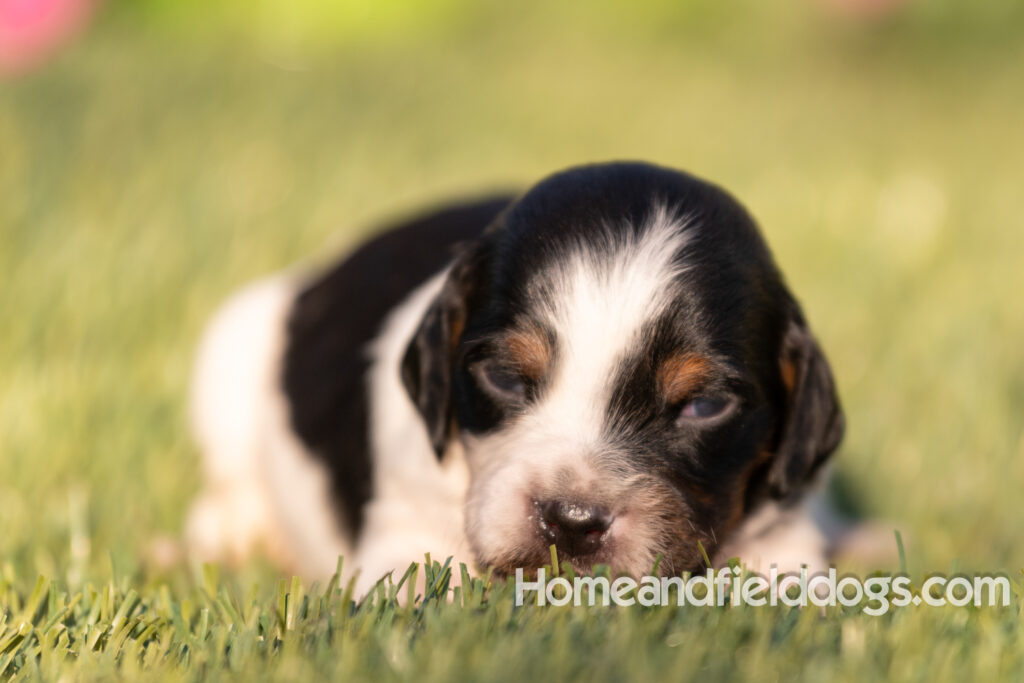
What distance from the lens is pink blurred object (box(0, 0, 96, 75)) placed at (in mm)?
9375

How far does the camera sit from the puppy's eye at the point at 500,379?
3246 millimetres

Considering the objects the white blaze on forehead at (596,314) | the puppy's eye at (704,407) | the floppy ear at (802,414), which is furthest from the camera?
the floppy ear at (802,414)

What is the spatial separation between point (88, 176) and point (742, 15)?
10634 mm

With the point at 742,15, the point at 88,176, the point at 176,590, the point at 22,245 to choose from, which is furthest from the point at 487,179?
the point at 742,15

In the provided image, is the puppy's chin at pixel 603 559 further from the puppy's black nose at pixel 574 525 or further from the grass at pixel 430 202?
the grass at pixel 430 202

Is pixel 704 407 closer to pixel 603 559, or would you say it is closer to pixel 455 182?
pixel 603 559

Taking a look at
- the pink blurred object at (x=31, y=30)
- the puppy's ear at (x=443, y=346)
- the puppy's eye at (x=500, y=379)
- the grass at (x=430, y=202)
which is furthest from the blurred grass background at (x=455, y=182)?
the puppy's eye at (x=500, y=379)

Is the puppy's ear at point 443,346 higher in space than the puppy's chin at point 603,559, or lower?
higher

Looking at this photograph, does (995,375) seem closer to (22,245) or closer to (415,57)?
(22,245)

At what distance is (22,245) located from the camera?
6.25 meters

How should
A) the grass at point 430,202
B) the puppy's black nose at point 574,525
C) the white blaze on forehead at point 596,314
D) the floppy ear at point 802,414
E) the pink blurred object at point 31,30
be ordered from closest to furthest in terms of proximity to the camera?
the grass at point 430,202 < the puppy's black nose at point 574,525 < the white blaze on forehead at point 596,314 < the floppy ear at point 802,414 < the pink blurred object at point 31,30

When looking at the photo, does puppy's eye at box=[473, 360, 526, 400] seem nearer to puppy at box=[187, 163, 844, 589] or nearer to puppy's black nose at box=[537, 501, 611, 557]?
puppy at box=[187, 163, 844, 589]

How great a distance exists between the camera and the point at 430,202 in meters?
8.28

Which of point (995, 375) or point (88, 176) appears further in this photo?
point (88, 176)
